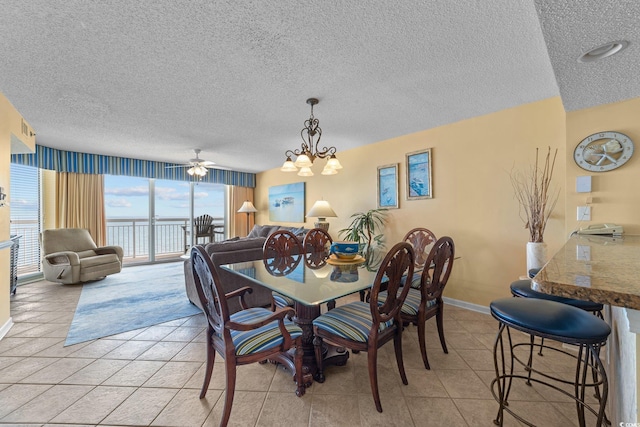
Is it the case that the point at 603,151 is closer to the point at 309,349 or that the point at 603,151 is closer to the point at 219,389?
the point at 309,349

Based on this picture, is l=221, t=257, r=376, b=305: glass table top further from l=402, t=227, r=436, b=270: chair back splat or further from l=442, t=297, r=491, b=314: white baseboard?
l=442, t=297, r=491, b=314: white baseboard

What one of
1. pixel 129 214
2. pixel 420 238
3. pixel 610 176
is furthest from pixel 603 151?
pixel 129 214

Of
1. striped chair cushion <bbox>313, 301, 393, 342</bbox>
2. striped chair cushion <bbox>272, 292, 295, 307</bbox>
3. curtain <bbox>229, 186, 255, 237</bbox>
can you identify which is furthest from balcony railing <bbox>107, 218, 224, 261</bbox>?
striped chair cushion <bbox>313, 301, 393, 342</bbox>

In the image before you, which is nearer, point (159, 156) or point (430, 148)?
point (430, 148)

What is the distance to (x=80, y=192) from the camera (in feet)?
15.9

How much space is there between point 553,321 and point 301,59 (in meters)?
2.11

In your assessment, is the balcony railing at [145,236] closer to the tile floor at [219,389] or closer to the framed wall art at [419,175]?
the tile floor at [219,389]

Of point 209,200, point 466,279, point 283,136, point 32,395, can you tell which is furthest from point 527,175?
point 209,200

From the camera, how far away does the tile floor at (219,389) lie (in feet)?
4.78

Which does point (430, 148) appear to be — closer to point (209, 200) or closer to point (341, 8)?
point (341, 8)

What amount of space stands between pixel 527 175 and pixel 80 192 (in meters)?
6.99

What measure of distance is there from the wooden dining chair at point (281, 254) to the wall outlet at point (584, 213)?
2453 mm

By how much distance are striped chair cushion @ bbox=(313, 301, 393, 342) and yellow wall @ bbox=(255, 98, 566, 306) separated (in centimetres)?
195

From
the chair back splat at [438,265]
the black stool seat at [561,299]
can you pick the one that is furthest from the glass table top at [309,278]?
the black stool seat at [561,299]
